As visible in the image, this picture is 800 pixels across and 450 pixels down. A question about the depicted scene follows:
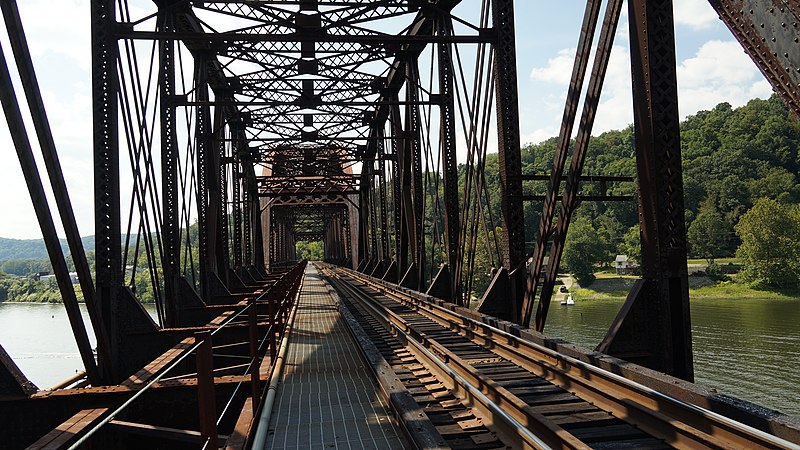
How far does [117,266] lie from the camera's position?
947 centimetres

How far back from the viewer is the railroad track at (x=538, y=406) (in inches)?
171

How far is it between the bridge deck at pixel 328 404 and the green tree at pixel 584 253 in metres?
77.9

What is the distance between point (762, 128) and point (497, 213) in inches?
1652

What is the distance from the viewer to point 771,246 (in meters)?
69.3

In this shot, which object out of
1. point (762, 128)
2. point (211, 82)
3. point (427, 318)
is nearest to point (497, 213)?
point (762, 128)

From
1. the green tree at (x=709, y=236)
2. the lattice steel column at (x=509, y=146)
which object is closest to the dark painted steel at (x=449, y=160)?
the lattice steel column at (x=509, y=146)

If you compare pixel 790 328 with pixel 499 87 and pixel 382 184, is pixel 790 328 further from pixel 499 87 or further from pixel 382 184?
pixel 499 87

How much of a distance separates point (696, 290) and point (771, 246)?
8.72 meters

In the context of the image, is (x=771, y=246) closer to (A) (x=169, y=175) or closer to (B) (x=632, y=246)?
(B) (x=632, y=246)

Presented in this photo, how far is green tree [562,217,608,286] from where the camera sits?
85.2 metres

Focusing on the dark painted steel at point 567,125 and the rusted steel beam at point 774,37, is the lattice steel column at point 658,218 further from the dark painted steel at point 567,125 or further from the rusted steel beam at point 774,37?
the rusted steel beam at point 774,37

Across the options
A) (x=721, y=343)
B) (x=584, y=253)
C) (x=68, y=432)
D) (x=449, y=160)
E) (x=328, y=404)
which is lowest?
(x=721, y=343)

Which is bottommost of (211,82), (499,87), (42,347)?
(42,347)

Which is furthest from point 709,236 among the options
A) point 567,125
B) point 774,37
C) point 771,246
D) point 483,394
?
point 774,37
